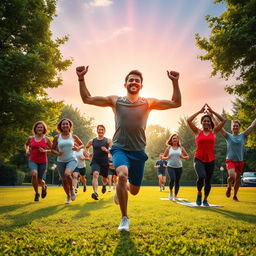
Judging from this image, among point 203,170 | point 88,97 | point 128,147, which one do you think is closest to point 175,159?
point 203,170

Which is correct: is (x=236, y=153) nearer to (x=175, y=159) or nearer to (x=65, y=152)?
(x=175, y=159)

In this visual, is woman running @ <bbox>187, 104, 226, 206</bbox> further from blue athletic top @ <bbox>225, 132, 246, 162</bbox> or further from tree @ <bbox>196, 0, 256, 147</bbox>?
tree @ <bbox>196, 0, 256, 147</bbox>

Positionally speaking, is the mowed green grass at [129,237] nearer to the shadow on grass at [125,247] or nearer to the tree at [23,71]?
the shadow on grass at [125,247]

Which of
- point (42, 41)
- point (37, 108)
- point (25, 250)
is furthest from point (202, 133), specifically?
point (42, 41)

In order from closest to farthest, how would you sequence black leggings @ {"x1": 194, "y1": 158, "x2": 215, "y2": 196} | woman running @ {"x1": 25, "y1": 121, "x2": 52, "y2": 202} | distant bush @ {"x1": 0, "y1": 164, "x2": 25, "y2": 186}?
black leggings @ {"x1": 194, "y1": 158, "x2": 215, "y2": 196}, woman running @ {"x1": 25, "y1": 121, "x2": 52, "y2": 202}, distant bush @ {"x1": 0, "y1": 164, "x2": 25, "y2": 186}

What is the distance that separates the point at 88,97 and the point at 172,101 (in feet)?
4.56

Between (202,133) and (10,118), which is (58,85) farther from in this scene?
(202,133)

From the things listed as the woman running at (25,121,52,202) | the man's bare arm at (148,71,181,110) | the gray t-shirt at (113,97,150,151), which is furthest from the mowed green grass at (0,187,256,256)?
the woman running at (25,121,52,202)

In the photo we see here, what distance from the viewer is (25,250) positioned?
3.02 meters

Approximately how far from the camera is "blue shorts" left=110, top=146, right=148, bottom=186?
4153 millimetres

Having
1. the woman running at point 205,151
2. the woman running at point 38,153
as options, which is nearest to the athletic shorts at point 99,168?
the woman running at point 38,153

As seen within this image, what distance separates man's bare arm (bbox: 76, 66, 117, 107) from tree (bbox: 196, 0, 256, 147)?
1236 cm

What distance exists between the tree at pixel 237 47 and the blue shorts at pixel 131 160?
12.5 m

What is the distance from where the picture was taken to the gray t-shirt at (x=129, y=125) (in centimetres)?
429
